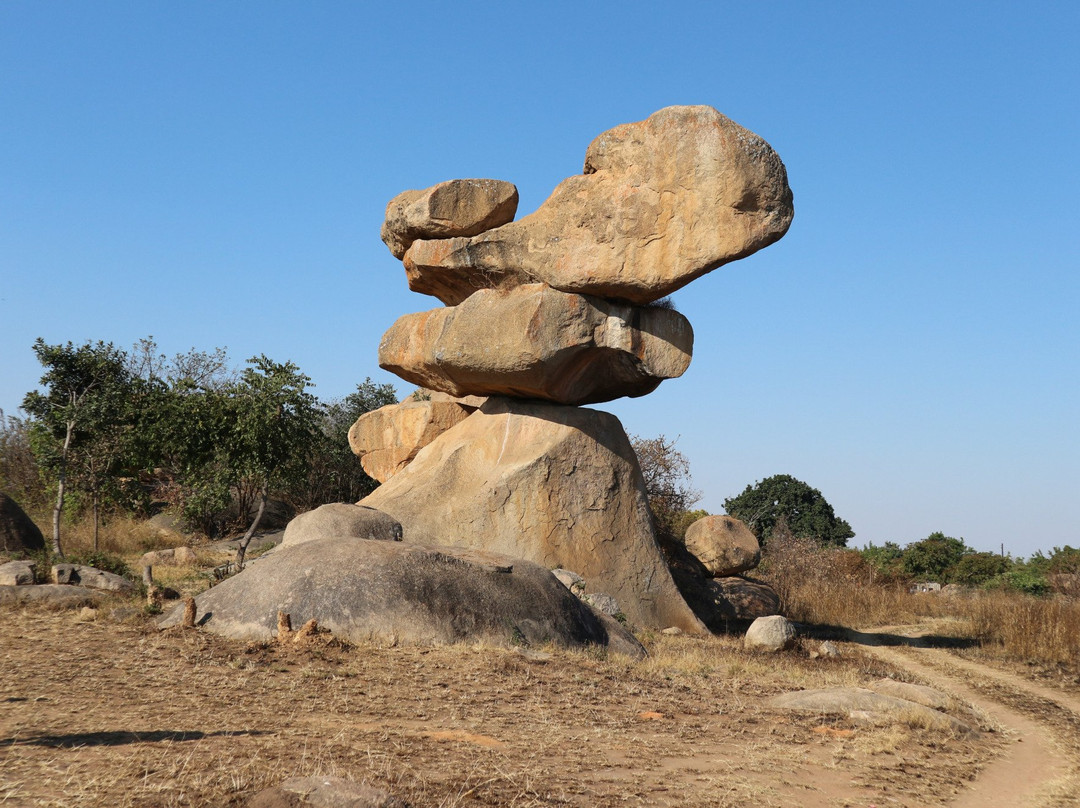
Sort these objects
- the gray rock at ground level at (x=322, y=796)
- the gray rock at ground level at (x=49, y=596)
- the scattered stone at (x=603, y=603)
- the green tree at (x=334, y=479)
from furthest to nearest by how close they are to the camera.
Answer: the green tree at (x=334, y=479) < the scattered stone at (x=603, y=603) < the gray rock at ground level at (x=49, y=596) < the gray rock at ground level at (x=322, y=796)

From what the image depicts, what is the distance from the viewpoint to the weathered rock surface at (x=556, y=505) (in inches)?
604

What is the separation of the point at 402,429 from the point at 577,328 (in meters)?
5.10

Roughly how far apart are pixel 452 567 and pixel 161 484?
17439mm

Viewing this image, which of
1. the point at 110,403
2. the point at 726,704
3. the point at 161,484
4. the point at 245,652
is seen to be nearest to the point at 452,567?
the point at 245,652

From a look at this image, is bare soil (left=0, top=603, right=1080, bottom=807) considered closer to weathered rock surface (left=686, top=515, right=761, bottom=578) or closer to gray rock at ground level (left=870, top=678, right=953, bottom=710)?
gray rock at ground level (left=870, top=678, right=953, bottom=710)

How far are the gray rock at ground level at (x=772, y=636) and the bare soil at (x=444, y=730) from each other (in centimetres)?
204

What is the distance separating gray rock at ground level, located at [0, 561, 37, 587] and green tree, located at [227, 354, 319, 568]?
5.27 metres

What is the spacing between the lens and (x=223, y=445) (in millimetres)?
18312

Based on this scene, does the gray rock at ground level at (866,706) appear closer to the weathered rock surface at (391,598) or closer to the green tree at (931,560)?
the weathered rock surface at (391,598)

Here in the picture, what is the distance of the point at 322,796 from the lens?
472 centimetres

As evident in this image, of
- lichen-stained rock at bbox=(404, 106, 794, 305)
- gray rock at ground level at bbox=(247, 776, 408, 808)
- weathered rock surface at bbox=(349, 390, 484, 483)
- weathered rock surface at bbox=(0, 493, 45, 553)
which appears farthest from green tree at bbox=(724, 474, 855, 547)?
gray rock at ground level at bbox=(247, 776, 408, 808)

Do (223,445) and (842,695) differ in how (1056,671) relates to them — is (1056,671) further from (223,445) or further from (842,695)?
(223,445)

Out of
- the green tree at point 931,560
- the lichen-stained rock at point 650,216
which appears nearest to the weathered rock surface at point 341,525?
the lichen-stained rock at point 650,216

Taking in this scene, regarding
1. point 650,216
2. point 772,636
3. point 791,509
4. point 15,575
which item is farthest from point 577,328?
point 791,509
